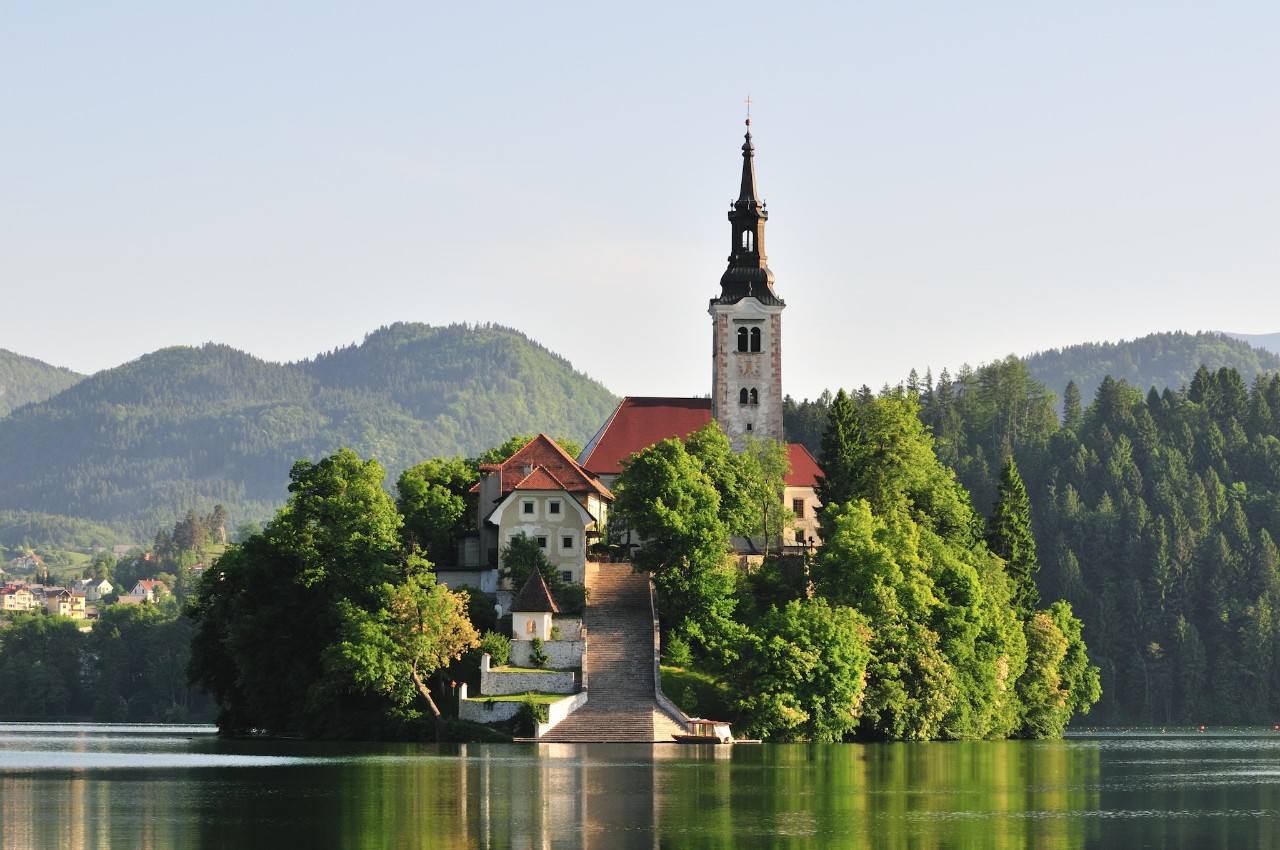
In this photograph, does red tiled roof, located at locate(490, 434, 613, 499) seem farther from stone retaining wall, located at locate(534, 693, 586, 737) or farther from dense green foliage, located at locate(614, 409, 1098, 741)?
stone retaining wall, located at locate(534, 693, 586, 737)

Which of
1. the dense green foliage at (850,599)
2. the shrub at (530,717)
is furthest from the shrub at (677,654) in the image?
the shrub at (530,717)

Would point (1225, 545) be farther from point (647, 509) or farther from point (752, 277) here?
point (647, 509)

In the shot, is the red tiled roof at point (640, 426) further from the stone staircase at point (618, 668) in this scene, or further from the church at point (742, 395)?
the stone staircase at point (618, 668)

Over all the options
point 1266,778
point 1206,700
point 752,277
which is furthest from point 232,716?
point 1206,700

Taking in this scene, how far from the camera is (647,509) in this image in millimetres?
89125

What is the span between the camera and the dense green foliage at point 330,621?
81812 millimetres

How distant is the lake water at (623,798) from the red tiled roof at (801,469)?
2833 cm

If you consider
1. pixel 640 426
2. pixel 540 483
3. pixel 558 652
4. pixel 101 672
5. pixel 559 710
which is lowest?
pixel 101 672

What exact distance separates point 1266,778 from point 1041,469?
128296mm

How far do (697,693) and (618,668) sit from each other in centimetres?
347

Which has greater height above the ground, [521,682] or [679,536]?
[679,536]

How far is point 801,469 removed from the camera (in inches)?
4232

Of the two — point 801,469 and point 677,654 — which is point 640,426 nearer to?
point 801,469

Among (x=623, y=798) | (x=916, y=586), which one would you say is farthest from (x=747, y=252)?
(x=623, y=798)
